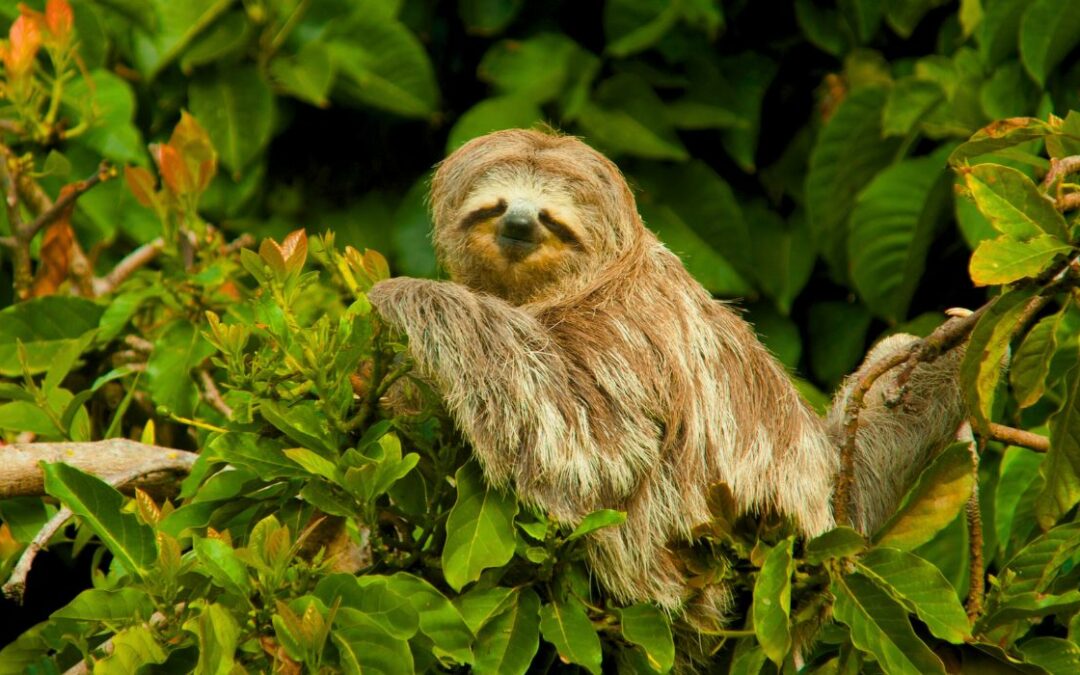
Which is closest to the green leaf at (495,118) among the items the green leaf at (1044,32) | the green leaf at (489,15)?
the green leaf at (489,15)

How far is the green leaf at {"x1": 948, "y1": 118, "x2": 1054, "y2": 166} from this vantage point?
4.39 m

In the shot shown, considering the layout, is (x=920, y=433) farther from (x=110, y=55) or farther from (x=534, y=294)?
(x=110, y=55)

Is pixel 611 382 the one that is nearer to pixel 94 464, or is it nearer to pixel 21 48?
pixel 94 464

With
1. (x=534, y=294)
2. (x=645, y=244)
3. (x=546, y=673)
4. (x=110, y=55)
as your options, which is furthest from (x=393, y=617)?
(x=110, y=55)

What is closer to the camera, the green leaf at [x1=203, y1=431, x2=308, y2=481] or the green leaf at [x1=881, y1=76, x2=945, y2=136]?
the green leaf at [x1=203, y1=431, x2=308, y2=481]

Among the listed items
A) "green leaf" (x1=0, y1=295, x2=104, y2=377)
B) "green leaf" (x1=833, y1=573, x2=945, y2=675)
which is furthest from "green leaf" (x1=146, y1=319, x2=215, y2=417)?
"green leaf" (x1=833, y1=573, x2=945, y2=675)

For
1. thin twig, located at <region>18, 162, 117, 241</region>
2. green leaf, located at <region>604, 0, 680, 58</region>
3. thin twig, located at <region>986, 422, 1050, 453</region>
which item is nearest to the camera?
thin twig, located at <region>986, 422, 1050, 453</region>

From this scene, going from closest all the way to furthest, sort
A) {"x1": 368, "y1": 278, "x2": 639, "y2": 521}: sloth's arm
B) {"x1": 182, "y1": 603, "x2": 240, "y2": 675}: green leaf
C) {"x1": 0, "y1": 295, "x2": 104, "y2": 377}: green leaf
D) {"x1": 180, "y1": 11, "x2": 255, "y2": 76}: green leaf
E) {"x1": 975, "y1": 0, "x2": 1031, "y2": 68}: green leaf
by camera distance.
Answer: {"x1": 182, "y1": 603, "x2": 240, "y2": 675}: green leaf, {"x1": 368, "y1": 278, "x2": 639, "y2": 521}: sloth's arm, {"x1": 0, "y1": 295, "x2": 104, "y2": 377}: green leaf, {"x1": 975, "y1": 0, "x2": 1031, "y2": 68}: green leaf, {"x1": 180, "y1": 11, "x2": 255, "y2": 76}: green leaf

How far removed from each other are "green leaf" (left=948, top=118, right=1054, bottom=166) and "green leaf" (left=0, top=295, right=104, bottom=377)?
392 centimetres

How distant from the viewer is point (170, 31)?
7.49 m

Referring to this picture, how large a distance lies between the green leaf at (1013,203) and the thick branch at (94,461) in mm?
3158

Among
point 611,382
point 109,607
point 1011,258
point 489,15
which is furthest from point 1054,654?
point 489,15

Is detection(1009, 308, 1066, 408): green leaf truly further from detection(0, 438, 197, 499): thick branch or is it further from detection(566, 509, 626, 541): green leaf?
detection(0, 438, 197, 499): thick branch

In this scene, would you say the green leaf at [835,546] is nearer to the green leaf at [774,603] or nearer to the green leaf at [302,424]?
the green leaf at [774,603]
